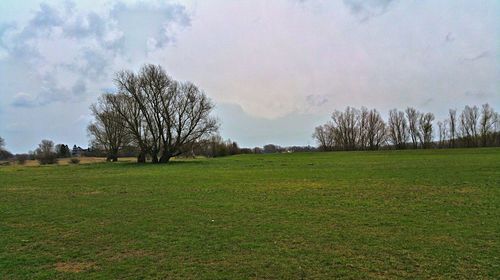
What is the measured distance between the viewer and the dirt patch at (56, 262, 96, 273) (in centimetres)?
633

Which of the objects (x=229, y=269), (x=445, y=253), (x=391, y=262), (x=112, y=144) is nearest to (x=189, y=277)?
(x=229, y=269)

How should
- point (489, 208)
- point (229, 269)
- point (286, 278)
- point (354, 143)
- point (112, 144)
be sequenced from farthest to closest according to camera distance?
point (354, 143) < point (112, 144) < point (489, 208) < point (229, 269) < point (286, 278)

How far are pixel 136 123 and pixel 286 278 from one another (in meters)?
54.9

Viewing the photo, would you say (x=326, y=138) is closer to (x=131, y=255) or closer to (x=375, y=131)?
(x=375, y=131)

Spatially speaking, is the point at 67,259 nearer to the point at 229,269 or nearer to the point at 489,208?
the point at 229,269

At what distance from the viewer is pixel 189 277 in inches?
227

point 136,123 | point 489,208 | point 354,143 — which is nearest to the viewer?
point 489,208

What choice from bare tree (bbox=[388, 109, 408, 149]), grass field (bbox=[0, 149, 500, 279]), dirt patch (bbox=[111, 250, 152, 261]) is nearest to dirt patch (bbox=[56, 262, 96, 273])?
grass field (bbox=[0, 149, 500, 279])

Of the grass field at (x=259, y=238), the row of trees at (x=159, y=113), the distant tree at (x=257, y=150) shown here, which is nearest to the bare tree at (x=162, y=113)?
the row of trees at (x=159, y=113)

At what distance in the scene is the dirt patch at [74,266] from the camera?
6331mm

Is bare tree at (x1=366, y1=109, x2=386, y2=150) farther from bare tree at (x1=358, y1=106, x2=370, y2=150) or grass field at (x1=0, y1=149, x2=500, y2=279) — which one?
grass field at (x1=0, y1=149, x2=500, y2=279)

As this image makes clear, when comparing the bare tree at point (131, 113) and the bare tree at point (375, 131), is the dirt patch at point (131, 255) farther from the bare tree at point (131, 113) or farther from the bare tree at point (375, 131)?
the bare tree at point (375, 131)

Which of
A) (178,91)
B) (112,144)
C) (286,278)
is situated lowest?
(286,278)

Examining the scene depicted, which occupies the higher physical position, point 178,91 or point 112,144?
point 178,91
